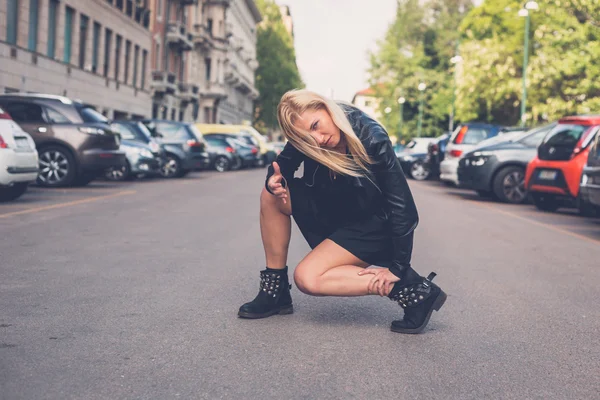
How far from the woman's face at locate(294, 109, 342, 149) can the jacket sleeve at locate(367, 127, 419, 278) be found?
0.75ft

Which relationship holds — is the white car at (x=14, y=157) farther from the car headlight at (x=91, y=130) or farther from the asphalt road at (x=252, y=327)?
the car headlight at (x=91, y=130)

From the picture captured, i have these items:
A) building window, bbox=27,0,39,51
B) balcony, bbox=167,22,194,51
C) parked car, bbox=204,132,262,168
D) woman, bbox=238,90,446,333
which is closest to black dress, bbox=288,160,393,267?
woman, bbox=238,90,446,333

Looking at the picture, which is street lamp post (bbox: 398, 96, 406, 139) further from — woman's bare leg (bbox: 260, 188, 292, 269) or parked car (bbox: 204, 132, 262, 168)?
woman's bare leg (bbox: 260, 188, 292, 269)

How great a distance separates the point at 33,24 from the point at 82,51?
6.61m

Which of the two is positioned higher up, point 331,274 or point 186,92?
point 186,92

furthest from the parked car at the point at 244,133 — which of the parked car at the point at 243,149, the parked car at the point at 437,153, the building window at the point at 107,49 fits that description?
the parked car at the point at 437,153

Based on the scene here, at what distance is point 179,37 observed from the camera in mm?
56938

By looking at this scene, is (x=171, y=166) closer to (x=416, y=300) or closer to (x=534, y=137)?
(x=534, y=137)

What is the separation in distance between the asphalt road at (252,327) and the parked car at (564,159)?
4.91m

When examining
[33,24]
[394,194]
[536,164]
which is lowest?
[394,194]

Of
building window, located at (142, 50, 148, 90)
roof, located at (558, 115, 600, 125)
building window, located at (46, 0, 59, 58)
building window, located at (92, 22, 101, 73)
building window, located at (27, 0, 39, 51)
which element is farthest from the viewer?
building window, located at (142, 50, 148, 90)

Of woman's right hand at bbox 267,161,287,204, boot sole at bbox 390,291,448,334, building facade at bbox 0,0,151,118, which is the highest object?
building facade at bbox 0,0,151,118

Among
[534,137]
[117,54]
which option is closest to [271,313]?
[534,137]

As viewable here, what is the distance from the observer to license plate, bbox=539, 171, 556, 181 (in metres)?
15.8
